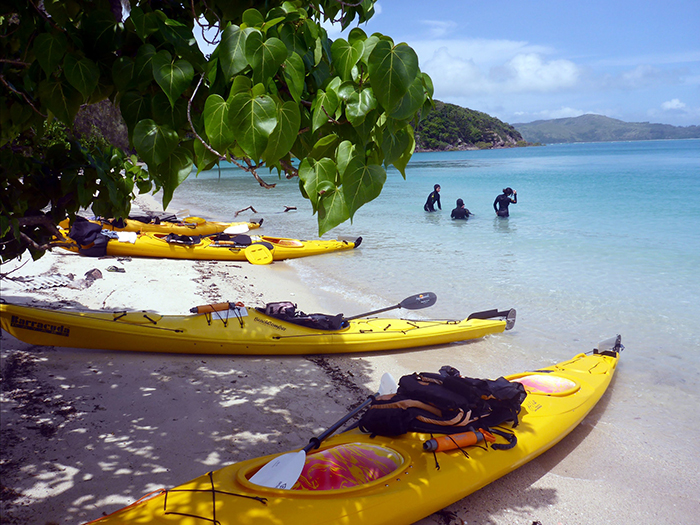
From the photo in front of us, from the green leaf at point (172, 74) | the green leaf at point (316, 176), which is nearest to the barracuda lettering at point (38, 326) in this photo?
the green leaf at point (172, 74)

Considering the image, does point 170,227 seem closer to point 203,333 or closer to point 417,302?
point 203,333

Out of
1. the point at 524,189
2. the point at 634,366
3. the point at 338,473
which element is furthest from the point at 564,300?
the point at 524,189

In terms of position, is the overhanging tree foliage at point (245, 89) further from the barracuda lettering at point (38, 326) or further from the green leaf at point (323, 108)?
the barracuda lettering at point (38, 326)

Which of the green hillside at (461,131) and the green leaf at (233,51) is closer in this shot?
the green leaf at (233,51)

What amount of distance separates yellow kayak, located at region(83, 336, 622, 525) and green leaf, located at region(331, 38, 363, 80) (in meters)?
2.06

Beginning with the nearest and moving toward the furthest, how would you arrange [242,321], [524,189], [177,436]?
[177,436] < [242,321] < [524,189]

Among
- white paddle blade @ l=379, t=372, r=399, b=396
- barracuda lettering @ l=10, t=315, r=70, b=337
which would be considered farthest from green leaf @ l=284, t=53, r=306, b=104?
barracuda lettering @ l=10, t=315, r=70, b=337

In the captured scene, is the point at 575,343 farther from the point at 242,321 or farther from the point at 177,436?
the point at 177,436

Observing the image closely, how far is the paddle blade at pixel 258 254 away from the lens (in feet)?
33.6

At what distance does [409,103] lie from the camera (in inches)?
46.4

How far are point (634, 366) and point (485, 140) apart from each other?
111 metres

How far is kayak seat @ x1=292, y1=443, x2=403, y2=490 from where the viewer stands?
2.72 m

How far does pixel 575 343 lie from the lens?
624cm

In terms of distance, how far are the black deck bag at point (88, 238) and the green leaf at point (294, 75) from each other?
8903 mm
